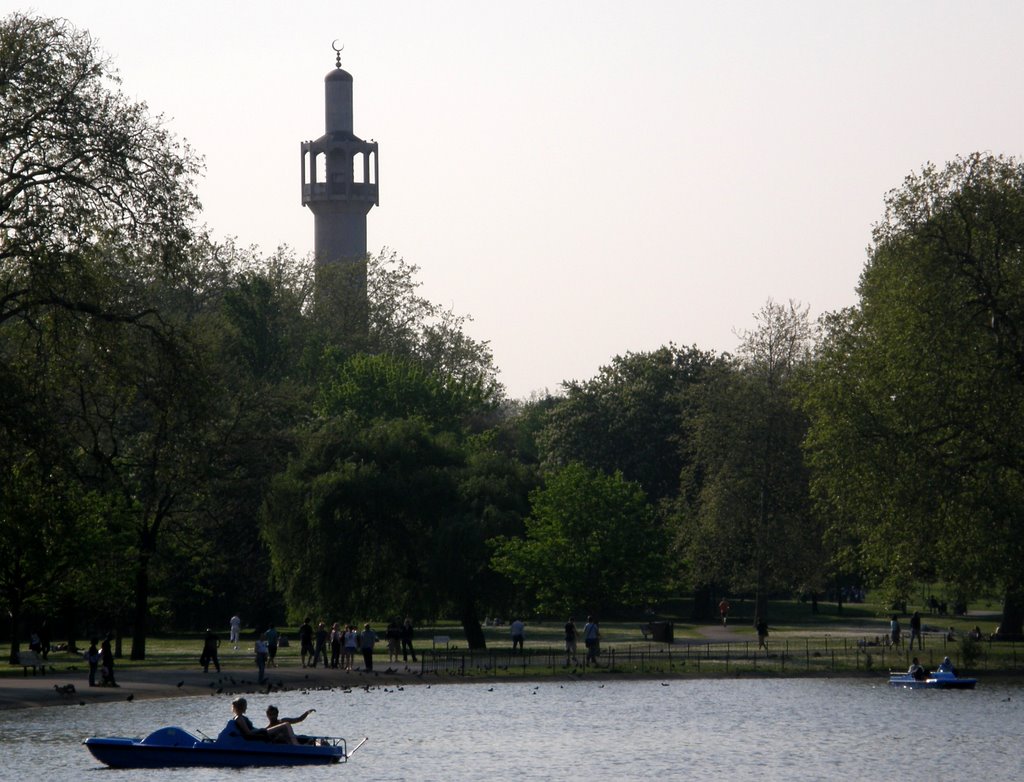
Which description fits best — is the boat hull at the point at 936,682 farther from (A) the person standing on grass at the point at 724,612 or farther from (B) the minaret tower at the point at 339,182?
(B) the minaret tower at the point at 339,182

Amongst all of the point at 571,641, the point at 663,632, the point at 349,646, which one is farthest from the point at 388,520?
the point at 663,632

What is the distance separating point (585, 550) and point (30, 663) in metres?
21.8

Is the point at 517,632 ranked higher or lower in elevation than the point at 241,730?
higher

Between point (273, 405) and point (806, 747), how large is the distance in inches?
1563

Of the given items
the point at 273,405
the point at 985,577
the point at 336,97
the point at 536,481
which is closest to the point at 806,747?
the point at 985,577

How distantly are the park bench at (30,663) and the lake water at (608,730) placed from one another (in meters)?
9.05

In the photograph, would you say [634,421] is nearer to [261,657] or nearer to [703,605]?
[703,605]

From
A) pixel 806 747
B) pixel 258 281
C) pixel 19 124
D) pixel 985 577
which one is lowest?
pixel 806 747

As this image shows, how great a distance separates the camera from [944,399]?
64375 mm

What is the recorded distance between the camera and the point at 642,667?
61250 mm

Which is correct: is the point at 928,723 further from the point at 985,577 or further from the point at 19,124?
the point at 19,124

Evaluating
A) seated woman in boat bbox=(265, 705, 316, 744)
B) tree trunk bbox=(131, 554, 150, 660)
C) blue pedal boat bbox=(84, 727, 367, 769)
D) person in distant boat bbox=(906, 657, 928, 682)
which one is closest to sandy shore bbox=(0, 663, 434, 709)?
tree trunk bbox=(131, 554, 150, 660)

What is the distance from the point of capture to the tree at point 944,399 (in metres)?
63.7

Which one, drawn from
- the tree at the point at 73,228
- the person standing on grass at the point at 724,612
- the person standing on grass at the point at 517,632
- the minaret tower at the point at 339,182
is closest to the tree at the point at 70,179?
the tree at the point at 73,228
